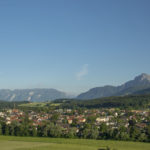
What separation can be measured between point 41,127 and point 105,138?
772 inches

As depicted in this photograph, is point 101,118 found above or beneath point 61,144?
above

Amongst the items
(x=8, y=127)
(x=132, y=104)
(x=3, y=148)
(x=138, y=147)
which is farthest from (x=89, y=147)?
(x=132, y=104)

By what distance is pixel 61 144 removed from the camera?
60219 mm

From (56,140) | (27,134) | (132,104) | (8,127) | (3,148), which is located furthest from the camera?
(132,104)

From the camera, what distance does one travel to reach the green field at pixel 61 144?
55.7 meters

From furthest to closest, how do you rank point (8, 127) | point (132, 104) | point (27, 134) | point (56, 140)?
point (132, 104) < point (8, 127) < point (27, 134) < point (56, 140)

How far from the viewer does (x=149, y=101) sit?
176500 millimetres

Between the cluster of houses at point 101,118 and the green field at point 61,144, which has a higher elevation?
the cluster of houses at point 101,118

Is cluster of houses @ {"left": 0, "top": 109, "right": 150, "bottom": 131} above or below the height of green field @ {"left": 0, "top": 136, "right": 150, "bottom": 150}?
above

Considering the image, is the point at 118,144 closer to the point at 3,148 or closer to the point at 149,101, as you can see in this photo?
the point at 3,148

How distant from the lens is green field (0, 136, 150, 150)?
55.7m

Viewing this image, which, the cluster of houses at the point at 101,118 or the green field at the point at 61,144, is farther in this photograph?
the cluster of houses at the point at 101,118

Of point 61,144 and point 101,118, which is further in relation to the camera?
point 101,118

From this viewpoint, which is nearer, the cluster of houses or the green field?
the green field
